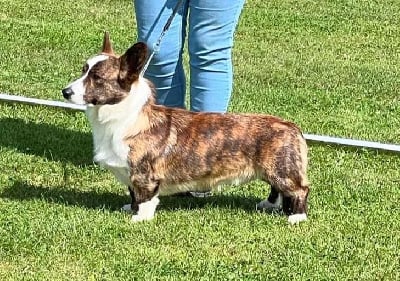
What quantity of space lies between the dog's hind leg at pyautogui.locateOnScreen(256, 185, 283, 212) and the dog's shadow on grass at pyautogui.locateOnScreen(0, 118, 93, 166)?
146cm

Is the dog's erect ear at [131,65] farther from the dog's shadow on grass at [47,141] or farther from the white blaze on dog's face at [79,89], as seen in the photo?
the dog's shadow on grass at [47,141]

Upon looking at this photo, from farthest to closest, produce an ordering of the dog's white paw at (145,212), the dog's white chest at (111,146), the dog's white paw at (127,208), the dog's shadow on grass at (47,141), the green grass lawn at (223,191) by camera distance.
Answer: the dog's shadow on grass at (47,141) → the dog's white paw at (127,208) → the dog's white paw at (145,212) → the dog's white chest at (111,146) → the green grass lawn at (223,191)

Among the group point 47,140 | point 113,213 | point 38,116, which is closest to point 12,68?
point 38,116

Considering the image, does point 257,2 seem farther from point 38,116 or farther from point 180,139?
point 180,139

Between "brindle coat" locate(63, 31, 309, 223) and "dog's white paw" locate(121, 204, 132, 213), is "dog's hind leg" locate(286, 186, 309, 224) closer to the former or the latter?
"brindle coat" locate(63, 31, 309, 223)

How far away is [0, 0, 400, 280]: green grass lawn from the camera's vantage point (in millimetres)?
4926

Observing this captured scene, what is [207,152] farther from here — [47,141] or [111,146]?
[47,141]

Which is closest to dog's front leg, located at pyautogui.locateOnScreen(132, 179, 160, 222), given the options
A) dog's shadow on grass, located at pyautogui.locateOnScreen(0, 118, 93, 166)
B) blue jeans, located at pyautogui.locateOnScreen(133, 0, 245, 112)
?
blue jeans, located at pyautogui.locateOnScreen(133, 0, 245, 112)

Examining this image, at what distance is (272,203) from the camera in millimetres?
5840

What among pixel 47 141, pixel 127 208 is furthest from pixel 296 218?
pixel 47 141

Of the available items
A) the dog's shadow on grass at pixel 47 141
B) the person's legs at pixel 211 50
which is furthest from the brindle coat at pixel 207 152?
the dog's shadow on grass at pixel 47 141

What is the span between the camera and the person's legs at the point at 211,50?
5805 mm

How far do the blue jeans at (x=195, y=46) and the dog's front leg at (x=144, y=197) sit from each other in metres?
0.85

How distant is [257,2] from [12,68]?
16.3 feet
